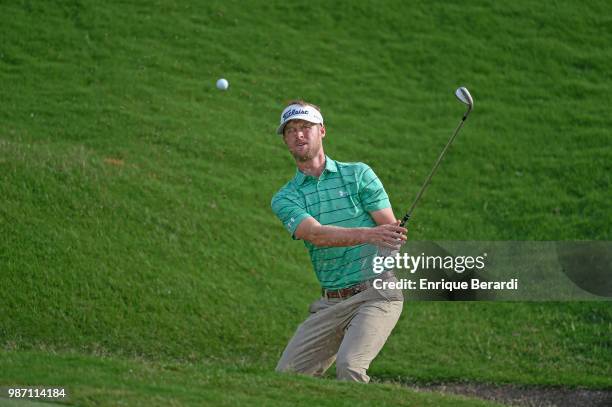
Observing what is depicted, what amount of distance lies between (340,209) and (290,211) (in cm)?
44

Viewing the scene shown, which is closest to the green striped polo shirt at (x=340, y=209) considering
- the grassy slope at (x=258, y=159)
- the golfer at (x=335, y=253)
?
the golfer at (x=335, y=253)

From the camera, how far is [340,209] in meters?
9.12

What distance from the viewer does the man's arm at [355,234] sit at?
8.42 metres

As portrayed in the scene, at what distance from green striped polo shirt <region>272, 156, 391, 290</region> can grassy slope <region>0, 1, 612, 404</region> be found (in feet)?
10.8

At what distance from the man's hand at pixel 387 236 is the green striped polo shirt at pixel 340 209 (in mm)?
521

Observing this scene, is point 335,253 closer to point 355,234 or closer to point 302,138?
point 355,234

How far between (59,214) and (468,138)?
9138 millimetres

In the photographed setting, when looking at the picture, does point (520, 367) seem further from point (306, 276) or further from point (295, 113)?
point (295, 113)

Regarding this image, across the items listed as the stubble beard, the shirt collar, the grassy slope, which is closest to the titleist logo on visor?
the stubble beard

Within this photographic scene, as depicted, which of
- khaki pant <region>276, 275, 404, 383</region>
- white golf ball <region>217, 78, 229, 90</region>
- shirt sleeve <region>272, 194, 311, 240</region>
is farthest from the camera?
white golf ball <region>217, 78, 229, 90</region>

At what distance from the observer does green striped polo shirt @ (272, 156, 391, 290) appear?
9070 mm

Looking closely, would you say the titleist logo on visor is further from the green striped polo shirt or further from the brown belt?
the brown belt

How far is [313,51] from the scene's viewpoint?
25188 millimetres
